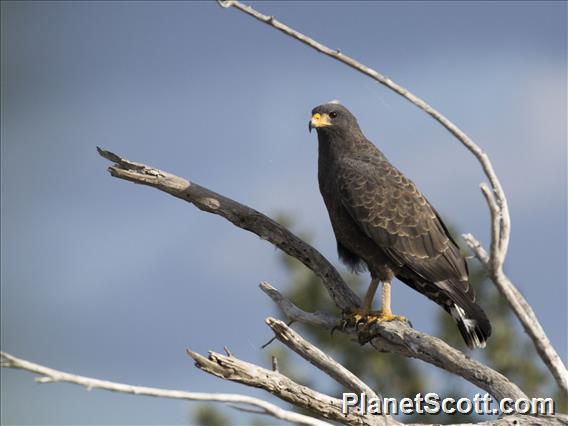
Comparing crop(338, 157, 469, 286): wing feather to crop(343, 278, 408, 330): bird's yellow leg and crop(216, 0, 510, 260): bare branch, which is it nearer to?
crop(343, 278, 408, 330): bird's yellow leg

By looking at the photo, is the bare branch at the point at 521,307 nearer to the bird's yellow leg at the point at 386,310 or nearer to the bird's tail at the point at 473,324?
the bird's tail at the point at 473,324

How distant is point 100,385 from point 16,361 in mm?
459

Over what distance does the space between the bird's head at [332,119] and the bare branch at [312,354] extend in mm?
2815

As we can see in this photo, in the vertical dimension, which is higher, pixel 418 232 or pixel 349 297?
pixel 418 232

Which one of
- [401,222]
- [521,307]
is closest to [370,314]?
[401,222]

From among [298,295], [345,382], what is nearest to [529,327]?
[345,382]

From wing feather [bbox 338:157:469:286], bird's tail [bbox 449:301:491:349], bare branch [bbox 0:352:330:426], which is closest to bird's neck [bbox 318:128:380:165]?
wing feather [bbox 338:157:469:286]

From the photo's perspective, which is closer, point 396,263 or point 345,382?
point 345,382

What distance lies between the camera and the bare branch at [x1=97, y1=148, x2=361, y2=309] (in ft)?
28.2

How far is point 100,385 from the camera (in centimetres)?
470

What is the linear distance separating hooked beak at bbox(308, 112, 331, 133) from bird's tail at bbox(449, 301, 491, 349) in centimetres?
227

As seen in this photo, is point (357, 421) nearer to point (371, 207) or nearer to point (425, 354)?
point (425, 354)

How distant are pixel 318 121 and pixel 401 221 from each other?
141 cm

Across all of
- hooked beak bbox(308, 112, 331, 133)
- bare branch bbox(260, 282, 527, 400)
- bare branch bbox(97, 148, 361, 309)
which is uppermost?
hooked beak bbox(308, 112, 331, 133)
